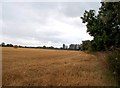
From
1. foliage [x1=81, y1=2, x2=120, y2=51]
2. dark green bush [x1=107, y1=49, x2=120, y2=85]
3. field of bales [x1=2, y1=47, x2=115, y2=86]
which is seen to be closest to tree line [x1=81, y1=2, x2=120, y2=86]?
foliage [x1=81, y1=2, x2=120, y2=51]

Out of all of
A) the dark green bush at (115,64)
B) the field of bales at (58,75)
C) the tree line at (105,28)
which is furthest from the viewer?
the tree line at (105,28)

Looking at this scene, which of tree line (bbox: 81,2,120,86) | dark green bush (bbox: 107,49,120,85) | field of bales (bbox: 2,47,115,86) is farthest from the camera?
tree line (bbox: 81,2,120,86)

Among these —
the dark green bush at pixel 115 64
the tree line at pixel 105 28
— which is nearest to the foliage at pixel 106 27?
the tree line at pixel 105 28

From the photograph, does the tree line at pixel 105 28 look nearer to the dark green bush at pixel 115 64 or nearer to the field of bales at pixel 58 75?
the field of bales at pixel 58 75

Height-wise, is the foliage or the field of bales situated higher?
the foliage

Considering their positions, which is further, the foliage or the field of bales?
the foliage

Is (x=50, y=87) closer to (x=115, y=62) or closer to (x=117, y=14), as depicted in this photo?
(x=115, y=62)

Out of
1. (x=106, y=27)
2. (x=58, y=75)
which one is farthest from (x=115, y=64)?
(x=106, y=27)

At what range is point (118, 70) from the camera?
51.2 feet

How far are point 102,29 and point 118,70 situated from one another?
7.24 m

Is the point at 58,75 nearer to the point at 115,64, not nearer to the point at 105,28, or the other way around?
the point at 115,64

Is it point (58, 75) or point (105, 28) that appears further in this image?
point (105, 28)

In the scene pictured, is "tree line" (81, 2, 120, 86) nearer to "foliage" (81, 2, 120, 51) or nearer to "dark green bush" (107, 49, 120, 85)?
"foliage" (81, 2, 120, 51)

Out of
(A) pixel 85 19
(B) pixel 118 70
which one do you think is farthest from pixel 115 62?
(A) pixel 85 19
